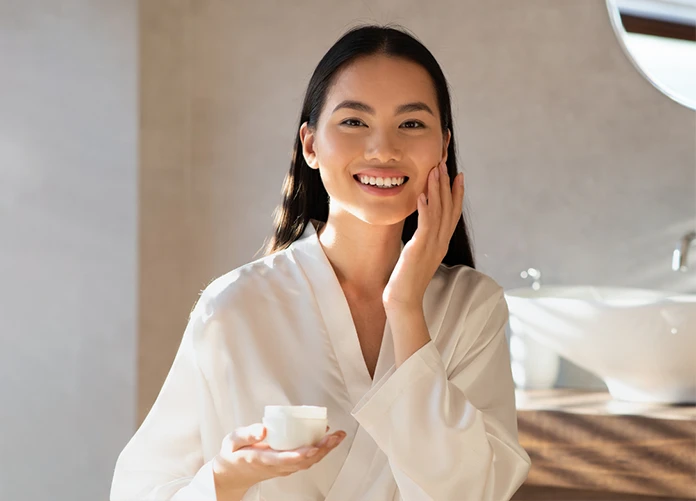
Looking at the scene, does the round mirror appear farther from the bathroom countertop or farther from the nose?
the nose

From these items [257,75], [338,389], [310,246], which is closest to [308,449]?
[338,389]

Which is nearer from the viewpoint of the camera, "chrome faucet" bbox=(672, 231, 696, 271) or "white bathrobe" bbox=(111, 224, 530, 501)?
"white bathrobe" bbox=(111, 224, 530, 501)

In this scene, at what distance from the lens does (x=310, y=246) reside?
1.71 metres

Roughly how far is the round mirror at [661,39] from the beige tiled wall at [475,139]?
0.04m

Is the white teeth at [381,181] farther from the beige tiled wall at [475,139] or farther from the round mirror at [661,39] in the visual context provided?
the round mirror at [661,39]

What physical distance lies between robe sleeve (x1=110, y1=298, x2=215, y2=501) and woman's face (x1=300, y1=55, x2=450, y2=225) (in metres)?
0.36

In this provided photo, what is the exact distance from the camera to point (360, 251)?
1.69 meters

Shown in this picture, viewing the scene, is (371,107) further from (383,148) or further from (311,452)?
(311,452)

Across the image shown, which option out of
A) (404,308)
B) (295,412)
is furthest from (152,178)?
(295,412)

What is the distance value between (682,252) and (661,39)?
2.26ft

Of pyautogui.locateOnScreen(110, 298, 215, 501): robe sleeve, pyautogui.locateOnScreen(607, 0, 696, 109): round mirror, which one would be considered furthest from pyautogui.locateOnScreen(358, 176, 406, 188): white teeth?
pyautogui.locateOnScreen(607, 0, 696, 109): round mirror

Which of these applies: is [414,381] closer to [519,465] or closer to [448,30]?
[519,465]

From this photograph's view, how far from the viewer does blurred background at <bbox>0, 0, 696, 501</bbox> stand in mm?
2814

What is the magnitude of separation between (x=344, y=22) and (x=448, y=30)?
15.2 inches
